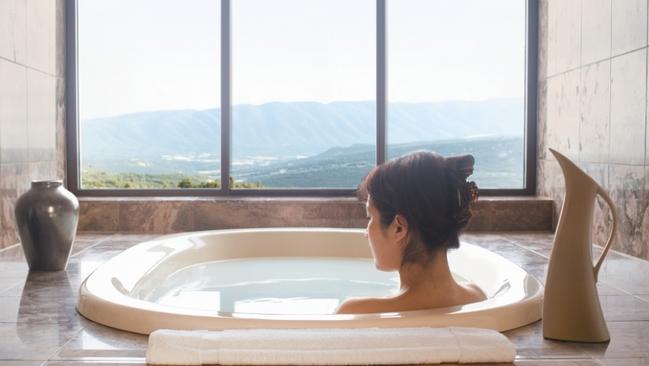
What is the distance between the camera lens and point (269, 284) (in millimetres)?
2541

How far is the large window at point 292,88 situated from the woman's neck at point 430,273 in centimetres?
355

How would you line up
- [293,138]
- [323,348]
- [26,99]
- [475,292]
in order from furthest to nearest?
[293,138] → [26,99] → [475,292] → [323,348]

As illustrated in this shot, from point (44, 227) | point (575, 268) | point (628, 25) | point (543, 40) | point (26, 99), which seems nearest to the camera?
point (575, 268)

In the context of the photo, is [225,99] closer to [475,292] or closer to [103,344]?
[475,292]

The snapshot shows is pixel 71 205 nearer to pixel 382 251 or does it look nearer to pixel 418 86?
pixel 382 251

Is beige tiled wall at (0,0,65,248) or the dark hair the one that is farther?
beige tiled wall at (0,0,65,248)

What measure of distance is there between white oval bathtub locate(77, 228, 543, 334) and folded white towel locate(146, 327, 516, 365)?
113mm

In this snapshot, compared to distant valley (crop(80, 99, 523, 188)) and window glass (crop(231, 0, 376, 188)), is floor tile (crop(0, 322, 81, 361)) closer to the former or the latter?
distant valley (crop(80, 99, 523, 188))

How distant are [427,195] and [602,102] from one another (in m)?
1.81

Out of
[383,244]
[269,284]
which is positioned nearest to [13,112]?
[269,284]

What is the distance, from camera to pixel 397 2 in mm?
6898

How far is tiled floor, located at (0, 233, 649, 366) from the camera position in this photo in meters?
1.28

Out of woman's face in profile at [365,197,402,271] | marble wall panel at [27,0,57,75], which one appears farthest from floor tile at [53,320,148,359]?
marble wall panel at [27,0,57,75]

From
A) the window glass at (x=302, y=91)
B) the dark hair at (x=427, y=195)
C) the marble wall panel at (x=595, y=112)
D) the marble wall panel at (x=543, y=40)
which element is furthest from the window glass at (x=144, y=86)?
the dark hair at (x=427, y=195)
